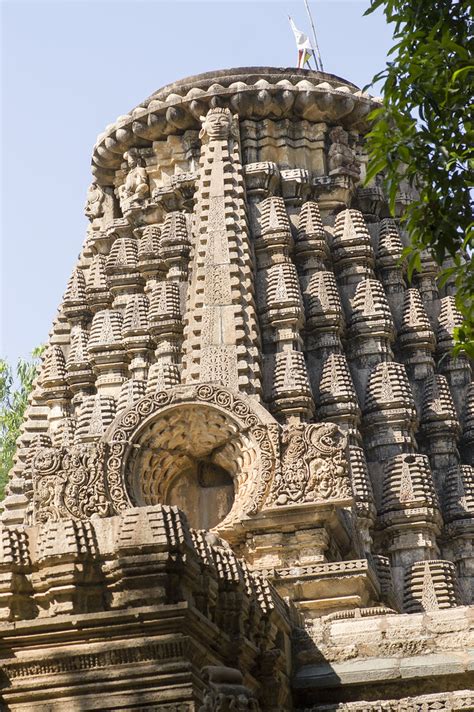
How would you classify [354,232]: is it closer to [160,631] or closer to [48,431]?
[48,431]

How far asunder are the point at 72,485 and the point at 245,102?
10.7m

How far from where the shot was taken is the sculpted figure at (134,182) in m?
29.7

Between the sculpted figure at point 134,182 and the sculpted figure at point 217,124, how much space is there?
1.89m

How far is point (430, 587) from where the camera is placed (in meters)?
24.0

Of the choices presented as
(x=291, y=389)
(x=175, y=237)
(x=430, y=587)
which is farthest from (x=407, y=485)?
(x=175, y=237)

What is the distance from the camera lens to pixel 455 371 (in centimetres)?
2791

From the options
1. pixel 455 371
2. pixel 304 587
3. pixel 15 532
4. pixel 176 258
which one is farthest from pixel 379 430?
pixel 15 532

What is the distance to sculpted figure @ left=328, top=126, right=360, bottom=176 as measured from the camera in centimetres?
A: 2912

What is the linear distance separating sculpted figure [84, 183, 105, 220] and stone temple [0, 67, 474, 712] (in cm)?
5

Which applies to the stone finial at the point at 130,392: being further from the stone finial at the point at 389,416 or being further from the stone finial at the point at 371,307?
the stone finial at the point at 371,307

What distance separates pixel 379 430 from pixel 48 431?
6196 millimetres

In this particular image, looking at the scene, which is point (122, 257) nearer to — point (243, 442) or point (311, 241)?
point (311, 241)

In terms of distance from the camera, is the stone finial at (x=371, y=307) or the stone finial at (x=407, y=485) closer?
the stone finial at (x=407, y=485)

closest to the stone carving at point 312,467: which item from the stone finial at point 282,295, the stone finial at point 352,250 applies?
the stone finial at point 282,295
